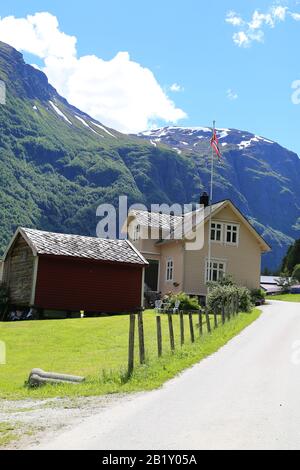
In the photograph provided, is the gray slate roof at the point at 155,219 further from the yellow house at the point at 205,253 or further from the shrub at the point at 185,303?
the shrub at the point at 185,303

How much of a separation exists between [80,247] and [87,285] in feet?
8.15

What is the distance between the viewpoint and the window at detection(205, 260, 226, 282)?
42.1 m

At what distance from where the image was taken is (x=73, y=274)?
109ft

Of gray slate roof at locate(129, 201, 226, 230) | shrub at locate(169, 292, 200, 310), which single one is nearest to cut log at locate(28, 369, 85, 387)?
shrub at locate(169, 292, 200, 310)

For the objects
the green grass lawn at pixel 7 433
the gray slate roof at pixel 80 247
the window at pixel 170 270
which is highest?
the gray slate roof at pixel 80 247

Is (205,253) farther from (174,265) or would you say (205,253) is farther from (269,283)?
(269,283)

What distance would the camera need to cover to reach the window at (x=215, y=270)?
42094 mm

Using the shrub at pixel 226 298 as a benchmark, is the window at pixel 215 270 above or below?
above

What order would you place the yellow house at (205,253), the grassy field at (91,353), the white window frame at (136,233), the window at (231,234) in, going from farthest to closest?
1. the white window frame at (136,233)
2. the window at (231,234)
3. the yellow house at (205,253)
4. the grassy field at (91,353)

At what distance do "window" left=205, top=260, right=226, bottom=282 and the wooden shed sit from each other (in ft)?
26.8

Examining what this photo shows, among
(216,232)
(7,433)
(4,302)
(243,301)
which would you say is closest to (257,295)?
(216,232)

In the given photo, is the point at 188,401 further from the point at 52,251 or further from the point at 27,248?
the point at 27,248

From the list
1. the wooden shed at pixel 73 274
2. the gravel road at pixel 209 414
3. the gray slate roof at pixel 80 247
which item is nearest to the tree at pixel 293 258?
the gray slate roof at pixel 80 247

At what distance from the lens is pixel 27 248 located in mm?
34250
